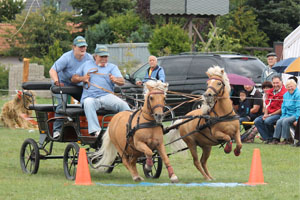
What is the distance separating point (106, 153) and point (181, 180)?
1.19 metres

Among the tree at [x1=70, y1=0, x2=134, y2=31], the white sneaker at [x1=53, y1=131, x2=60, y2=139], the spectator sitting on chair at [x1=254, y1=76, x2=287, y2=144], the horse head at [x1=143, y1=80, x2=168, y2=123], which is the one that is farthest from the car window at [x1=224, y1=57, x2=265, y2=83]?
the tree at [x1=70, y1=0, x2=134, y2=31]

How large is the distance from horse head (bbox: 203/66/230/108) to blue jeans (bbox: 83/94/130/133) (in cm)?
145

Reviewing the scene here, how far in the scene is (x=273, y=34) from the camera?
50188 mm

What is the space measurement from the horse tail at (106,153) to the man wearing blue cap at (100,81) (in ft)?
0.78

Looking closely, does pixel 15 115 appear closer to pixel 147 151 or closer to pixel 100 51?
pixel 100 51

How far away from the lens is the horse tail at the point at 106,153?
33.0 feet

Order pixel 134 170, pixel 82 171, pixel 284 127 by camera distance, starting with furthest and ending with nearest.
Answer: pixel 284 127, pixel 134 170, pixel 82 171

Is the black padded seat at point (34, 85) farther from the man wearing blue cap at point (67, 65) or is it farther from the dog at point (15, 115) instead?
the dog at point (15, 115)

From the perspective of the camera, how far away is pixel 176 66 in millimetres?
19938

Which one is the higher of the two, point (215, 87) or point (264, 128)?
point (215, 87)

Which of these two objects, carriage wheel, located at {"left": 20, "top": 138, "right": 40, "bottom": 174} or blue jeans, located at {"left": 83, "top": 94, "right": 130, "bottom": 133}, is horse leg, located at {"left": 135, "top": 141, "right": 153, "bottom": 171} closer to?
blue jeans, located at {"left": 83, "top": 94, "right": 130, "bottom": 133}

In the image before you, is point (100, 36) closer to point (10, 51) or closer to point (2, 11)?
point (10, 51)

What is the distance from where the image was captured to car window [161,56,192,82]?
19.7 metres

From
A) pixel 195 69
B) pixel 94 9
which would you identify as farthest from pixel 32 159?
pixel 94 9
